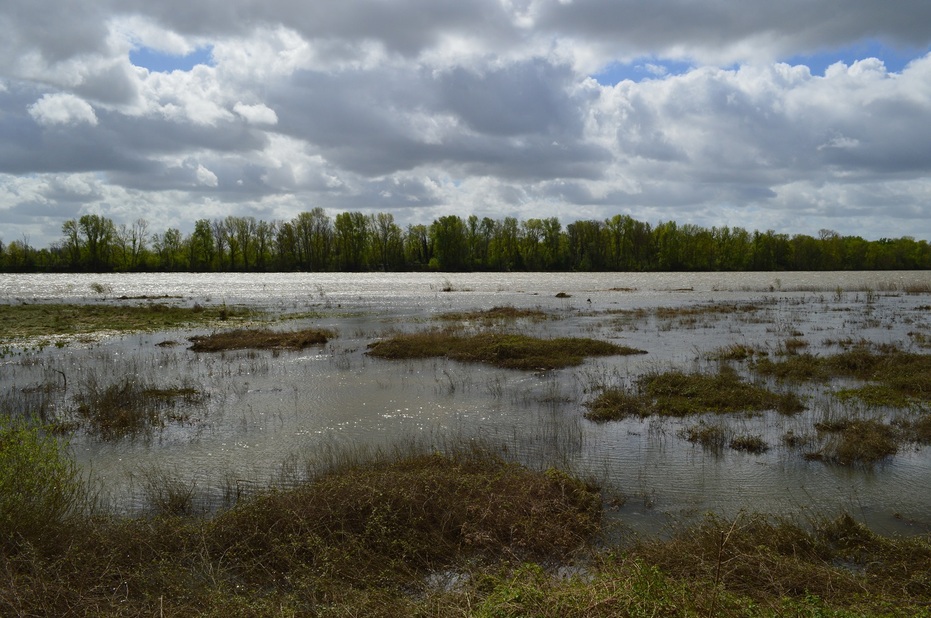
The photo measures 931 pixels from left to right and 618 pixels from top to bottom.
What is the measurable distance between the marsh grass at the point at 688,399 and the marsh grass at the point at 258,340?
715 inches

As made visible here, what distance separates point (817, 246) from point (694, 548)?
547ft

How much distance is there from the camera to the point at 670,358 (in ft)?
85.4

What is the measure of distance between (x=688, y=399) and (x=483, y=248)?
150245 mm

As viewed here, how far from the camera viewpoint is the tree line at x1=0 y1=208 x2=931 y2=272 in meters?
155

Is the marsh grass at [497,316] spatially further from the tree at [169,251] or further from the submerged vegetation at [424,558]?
the tree at [169,251]

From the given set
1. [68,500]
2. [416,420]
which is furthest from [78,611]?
[416,420]

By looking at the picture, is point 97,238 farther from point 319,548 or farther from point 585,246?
point 319,548

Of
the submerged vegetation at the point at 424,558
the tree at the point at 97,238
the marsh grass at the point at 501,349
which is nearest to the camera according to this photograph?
the submerged vegetation at the point at 424,558

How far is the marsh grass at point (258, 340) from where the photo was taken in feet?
103

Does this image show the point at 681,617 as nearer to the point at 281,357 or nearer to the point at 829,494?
the point at 829,494

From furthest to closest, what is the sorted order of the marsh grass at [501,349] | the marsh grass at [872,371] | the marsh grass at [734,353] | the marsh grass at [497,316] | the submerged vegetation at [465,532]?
the marsh grass at [497,316] → the marsh grass at [501,349] → the marsh grass at [734,353] → the marsh grass at [872,371] → the submerged vegetation at [465,532]

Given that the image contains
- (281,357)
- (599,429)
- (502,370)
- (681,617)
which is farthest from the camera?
(281,357)

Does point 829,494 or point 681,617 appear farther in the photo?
point 829,494

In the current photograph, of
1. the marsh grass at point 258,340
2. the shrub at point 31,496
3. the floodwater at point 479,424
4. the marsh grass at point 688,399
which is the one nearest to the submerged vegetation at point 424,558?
the shrub at point 31,496
